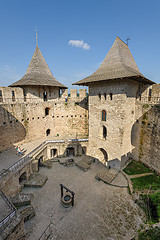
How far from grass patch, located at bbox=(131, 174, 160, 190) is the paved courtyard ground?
3.66ft

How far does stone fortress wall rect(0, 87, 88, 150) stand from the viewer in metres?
13.4

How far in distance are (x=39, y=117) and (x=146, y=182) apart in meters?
14.8

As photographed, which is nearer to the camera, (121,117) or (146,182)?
(146,182)

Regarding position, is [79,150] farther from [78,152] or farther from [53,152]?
[53,152]

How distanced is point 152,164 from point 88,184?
275 inches

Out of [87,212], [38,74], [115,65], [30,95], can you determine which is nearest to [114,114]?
[115,65]

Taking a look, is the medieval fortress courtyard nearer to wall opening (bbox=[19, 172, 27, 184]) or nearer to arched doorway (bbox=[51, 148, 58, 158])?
arched doorway (bbox=[51, 148, 58, 158])

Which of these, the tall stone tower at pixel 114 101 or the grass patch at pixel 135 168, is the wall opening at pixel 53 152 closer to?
the tall stone tower at pixel 114 101

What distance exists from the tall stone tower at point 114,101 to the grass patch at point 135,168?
988 mm

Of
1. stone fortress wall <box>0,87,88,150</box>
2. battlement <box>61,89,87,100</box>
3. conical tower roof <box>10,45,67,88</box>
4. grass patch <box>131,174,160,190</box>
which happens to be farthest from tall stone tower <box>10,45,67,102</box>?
grass patch <box>131,174,160,190</box>

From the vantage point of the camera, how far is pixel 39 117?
16266mm

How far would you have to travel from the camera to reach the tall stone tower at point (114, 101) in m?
11.4

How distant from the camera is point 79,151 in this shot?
16.4 meters

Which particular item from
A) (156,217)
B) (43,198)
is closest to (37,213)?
(43,198)
